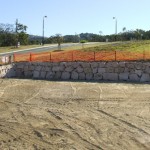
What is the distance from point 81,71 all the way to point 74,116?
10.7 meters

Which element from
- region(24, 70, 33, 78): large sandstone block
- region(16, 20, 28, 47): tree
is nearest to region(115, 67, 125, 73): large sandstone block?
region(24, 70, 33, 78): large sandstone block

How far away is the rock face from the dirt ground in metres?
1.85

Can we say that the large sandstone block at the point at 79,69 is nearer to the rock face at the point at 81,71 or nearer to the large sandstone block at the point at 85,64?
the rock face at the point at 81,71

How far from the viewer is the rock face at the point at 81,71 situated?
24.1 metres

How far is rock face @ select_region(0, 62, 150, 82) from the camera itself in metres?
24.1

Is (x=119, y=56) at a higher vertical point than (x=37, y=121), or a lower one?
higher

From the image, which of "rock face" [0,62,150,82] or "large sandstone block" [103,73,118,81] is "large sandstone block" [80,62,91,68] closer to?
"rock face" [0,62,150,82]

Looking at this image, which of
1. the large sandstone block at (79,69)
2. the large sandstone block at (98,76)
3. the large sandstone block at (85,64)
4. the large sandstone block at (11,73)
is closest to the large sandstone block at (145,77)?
the large sandstone block at (98,76)

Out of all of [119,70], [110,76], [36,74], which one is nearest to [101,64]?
[110,76]

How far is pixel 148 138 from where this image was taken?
39.5 ft

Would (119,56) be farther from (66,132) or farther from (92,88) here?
(66,132)

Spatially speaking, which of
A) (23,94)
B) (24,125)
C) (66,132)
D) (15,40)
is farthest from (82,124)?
(15,40)

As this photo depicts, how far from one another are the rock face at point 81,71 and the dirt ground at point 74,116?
1851 millimetres

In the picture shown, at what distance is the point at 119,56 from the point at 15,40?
1808 inches
